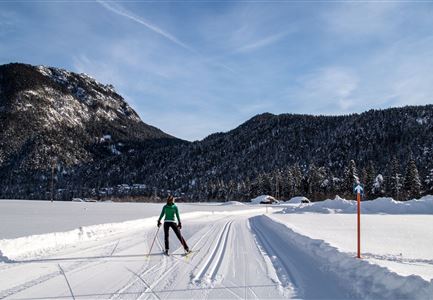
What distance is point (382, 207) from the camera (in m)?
44.1

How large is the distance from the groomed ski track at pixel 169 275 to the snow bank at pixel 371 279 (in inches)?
10.9

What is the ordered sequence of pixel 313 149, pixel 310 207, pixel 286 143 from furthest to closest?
pixel 286 143, pixel 313 149, pixel 310 207

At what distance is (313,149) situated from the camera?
603 ft

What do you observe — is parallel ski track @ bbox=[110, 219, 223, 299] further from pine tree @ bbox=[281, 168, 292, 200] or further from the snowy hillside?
pine tree @ bbox=[281, 168, 292, 200]

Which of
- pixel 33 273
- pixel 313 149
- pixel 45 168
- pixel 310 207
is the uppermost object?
pixel 313 149

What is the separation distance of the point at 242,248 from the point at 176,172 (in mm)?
182658

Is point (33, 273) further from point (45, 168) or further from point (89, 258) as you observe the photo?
point (45, 168)

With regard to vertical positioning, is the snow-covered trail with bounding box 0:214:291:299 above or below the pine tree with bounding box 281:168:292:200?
below

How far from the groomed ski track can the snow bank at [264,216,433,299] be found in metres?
0.28

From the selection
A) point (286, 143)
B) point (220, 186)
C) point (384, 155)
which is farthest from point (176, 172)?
point (384, 155)

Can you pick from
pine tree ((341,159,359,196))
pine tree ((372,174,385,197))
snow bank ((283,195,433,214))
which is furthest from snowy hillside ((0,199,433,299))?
pine tree ((341,159,359,196))

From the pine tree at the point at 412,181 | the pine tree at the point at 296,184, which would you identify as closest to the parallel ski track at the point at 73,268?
the pine tree at the point at 412,181

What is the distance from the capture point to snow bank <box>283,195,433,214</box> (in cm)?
4109

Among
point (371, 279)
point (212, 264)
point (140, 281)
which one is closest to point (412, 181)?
point (212, 264)
